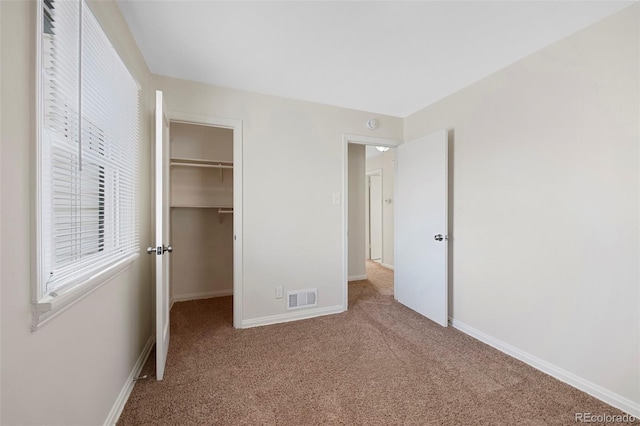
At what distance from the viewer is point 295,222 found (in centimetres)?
285

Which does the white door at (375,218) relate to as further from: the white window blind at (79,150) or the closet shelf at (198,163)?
the white window blind at (79,150)

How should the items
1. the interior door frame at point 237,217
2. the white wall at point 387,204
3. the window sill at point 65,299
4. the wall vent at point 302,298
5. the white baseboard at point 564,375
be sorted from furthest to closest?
1. the white wall at point 387,204
2. the wall vent at point 302,298
3. the interior door frame at point 237,217
4. the white baseboard at point 564,375
5. the window sill at point 65,299

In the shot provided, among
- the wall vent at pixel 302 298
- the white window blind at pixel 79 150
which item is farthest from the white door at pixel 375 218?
the white window blind at pixel 79 150

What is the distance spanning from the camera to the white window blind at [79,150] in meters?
0.92

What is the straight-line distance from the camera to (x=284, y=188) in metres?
2.80

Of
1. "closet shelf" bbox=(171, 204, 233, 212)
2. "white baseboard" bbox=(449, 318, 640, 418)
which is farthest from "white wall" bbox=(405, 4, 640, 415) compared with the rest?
"closet shelf" bbox=(171, 204, 233, 212)

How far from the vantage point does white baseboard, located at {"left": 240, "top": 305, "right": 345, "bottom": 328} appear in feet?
8.79

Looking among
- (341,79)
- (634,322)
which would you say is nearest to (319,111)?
(341,79)

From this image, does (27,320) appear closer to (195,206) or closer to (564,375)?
(195,206)

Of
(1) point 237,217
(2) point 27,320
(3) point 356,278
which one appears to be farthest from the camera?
(3) point 356,278

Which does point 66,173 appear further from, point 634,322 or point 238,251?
point 634,322

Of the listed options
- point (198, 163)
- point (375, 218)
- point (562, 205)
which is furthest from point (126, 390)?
point (375, 218)

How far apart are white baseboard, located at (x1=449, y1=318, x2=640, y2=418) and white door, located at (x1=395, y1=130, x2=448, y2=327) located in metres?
0.40

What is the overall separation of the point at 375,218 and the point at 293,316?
3813mm
